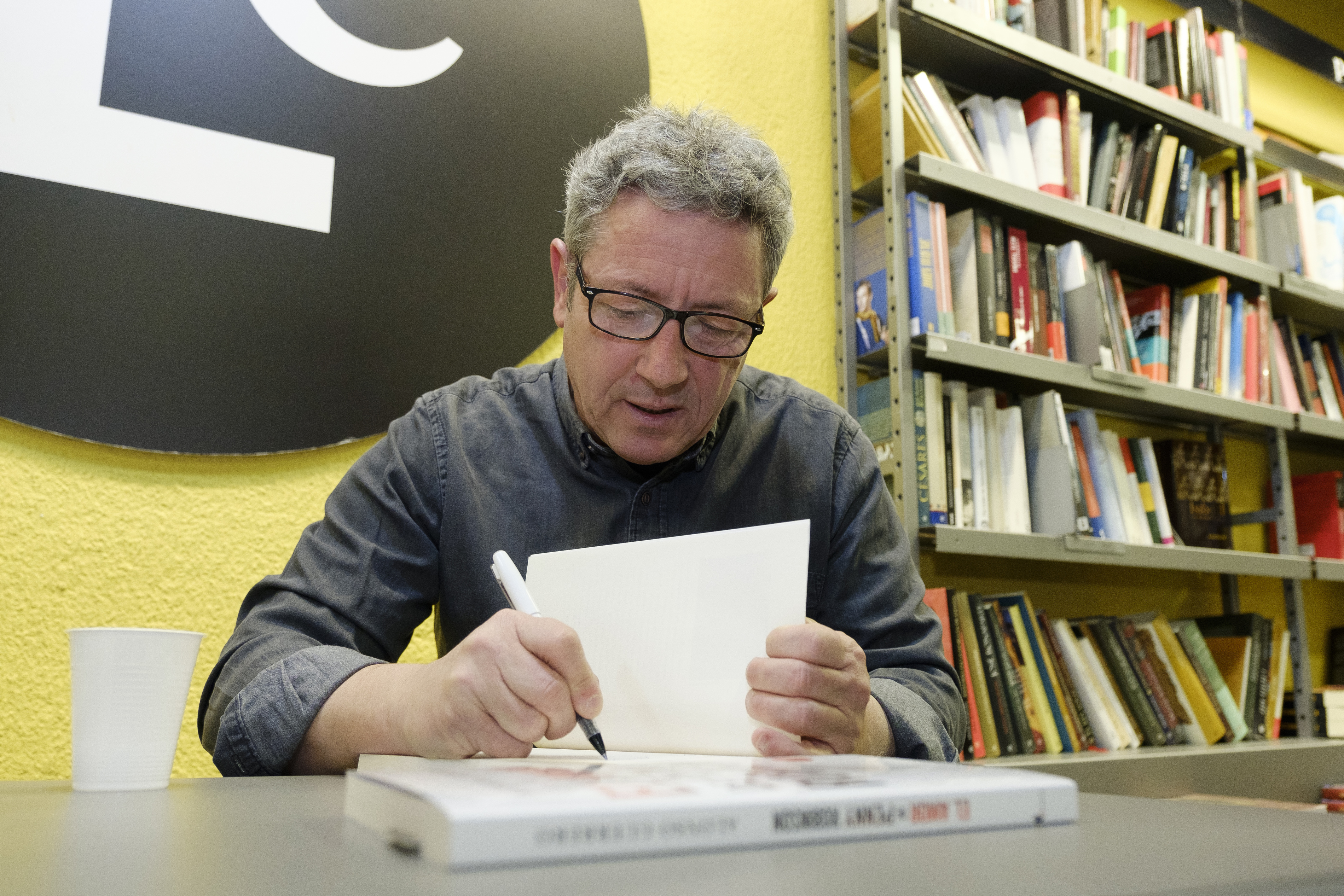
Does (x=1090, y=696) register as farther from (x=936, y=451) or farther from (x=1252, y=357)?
(x=1252, y=357)

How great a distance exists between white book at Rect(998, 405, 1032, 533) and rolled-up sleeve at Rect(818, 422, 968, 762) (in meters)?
0.78

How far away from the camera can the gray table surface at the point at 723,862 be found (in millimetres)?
311

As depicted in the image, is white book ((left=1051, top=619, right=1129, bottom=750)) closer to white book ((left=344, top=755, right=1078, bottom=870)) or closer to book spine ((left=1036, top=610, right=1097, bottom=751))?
book spine ((left=1036, top=610, right=1097, bottom=751))

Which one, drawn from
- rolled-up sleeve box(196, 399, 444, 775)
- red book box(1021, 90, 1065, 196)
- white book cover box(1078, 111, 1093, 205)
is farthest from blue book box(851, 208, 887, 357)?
rolled-up sleeve box(196, 399, 444, 775)

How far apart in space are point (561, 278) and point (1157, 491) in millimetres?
1711

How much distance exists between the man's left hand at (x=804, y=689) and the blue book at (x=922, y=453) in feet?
3.65

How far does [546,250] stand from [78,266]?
2.43 ft

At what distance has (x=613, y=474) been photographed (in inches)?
45.9

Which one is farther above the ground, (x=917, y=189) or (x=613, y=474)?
(x=917, y=189)

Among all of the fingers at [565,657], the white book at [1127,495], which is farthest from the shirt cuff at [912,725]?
the white book at [1127,495]

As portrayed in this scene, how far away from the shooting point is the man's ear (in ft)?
3.73

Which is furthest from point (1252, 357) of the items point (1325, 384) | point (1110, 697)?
point (1110, 697)

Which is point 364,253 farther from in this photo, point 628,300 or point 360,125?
point 628,300

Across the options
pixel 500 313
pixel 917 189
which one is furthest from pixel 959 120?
pixel 500 313
